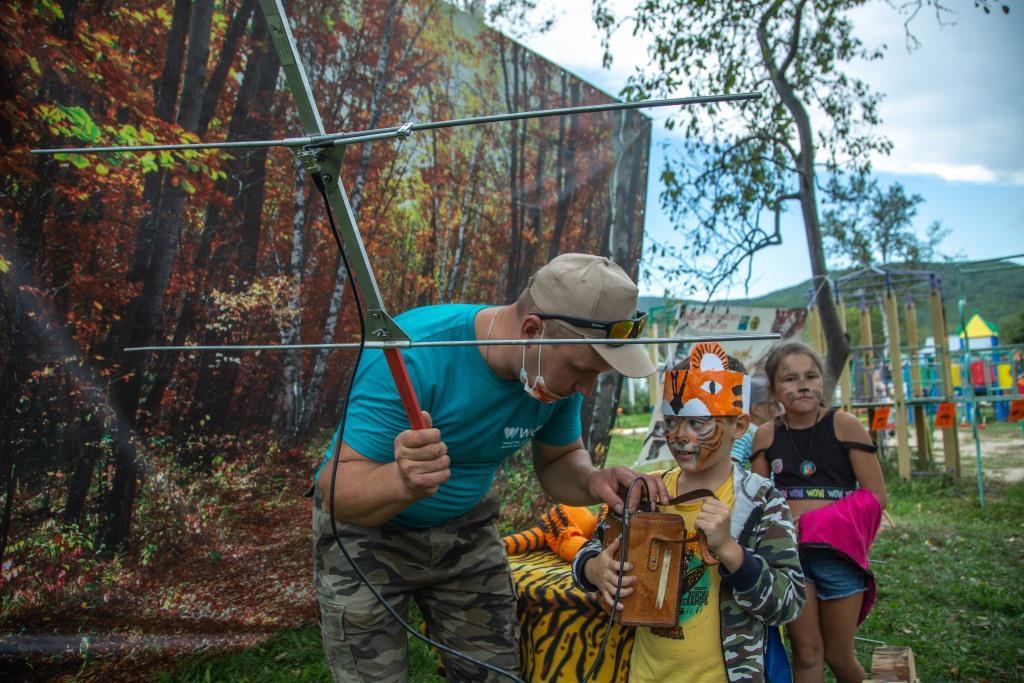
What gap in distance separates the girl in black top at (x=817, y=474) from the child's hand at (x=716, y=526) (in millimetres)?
1109

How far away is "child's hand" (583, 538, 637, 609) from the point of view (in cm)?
214

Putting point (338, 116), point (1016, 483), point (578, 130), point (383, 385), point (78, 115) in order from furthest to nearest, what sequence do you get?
point (1016, 483)
point (578, 130)
point (338, 116)
point (78, 115)
point (383, 385)

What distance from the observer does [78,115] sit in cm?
307

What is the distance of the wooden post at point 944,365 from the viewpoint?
9969mm

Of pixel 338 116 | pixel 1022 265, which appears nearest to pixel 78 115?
pixel 338 116

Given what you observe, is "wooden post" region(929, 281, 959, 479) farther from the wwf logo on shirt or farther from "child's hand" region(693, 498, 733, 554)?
the wwf logo on shirt

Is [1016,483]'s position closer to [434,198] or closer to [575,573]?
[434,198]

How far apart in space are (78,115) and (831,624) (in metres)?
3.61

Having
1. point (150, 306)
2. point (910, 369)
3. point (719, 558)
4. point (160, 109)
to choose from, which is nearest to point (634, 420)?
point (910, 369)

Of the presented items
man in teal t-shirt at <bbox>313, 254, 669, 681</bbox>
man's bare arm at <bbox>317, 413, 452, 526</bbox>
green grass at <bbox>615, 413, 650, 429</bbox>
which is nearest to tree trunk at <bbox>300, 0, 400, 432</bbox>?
man in teal t-shirt at <bbox>313, 254, 669, 681</bbox>

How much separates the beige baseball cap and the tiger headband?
0.58m

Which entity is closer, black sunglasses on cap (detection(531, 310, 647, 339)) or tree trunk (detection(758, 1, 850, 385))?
black sunglasses on cap (detection(531, 310, 647, 339))

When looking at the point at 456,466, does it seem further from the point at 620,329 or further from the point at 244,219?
the point at 244,219

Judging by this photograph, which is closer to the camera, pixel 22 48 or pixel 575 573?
pixel 575 573
